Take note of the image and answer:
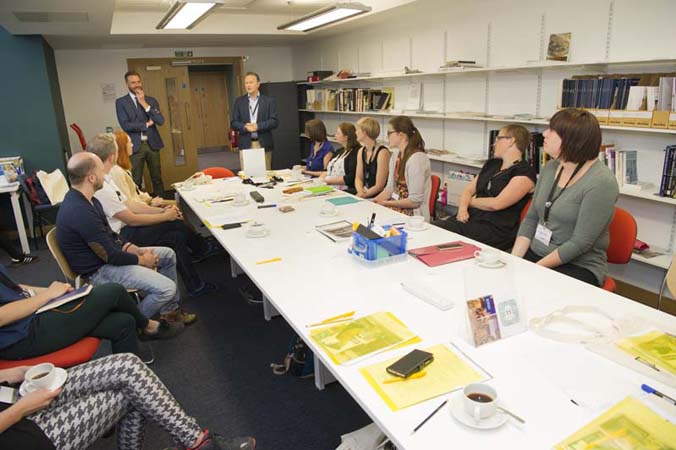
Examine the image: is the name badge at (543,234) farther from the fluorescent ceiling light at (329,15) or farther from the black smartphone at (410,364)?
the fluorescent ceiling light at (329,15)

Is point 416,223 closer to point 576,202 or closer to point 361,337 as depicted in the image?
point 576,202

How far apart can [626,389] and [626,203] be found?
2.73m

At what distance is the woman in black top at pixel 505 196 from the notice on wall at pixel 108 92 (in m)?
6.71

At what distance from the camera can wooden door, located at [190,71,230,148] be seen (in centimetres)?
1198

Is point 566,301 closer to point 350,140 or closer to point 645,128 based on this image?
point 645,128

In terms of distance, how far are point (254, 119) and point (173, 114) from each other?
319cm

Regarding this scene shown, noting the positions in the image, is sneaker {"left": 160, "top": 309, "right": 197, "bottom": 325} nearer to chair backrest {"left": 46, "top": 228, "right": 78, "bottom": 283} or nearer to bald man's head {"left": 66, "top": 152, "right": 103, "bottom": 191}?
chair backrest {"left": 46, "top": 228, "right": 78, "bottom": 283}

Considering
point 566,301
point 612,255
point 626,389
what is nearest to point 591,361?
point 626,389

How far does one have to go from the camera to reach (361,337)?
1534 millimetres

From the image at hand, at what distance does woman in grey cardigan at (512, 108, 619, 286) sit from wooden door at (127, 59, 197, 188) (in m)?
7.16

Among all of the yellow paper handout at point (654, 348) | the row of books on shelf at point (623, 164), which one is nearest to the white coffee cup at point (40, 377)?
the yellow paper handout at point (654, 348)

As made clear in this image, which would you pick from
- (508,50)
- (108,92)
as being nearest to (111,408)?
(508,50)

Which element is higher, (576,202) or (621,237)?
(576,202)

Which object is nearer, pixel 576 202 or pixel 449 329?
pixel 449 329
